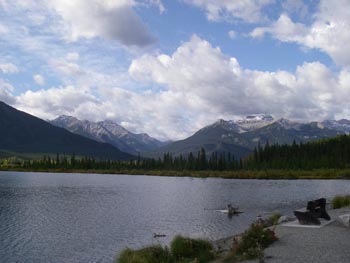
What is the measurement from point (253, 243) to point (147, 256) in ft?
22.2

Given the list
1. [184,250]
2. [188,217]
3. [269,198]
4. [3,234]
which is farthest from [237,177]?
[184,250]

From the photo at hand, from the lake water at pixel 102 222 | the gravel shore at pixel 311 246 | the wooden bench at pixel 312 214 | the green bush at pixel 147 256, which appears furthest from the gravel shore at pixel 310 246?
the lake water at pixel 102 222

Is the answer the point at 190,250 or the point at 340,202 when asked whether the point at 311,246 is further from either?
the point at 340,202

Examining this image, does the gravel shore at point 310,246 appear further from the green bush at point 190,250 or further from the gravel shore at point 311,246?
the green bush at point 190,250

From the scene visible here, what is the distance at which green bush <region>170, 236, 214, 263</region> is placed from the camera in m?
27.6

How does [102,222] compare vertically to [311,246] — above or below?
below

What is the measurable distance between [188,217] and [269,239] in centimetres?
3273

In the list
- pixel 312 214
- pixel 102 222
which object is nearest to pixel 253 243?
pixel 312 214

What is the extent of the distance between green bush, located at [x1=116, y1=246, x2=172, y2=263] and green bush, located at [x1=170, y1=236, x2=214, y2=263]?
80cm

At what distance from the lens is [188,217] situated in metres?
59.4

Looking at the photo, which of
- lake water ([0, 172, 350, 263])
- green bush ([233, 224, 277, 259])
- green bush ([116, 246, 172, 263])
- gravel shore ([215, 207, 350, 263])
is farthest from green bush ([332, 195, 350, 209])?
green bush ([116, 246, 172, 263])

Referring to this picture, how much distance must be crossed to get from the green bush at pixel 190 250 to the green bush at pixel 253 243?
97.8 inches

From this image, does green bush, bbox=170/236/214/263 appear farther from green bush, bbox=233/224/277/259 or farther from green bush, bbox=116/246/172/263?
green bush, bbox=233/224/277/259

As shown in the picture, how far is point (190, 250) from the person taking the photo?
1153 inches
